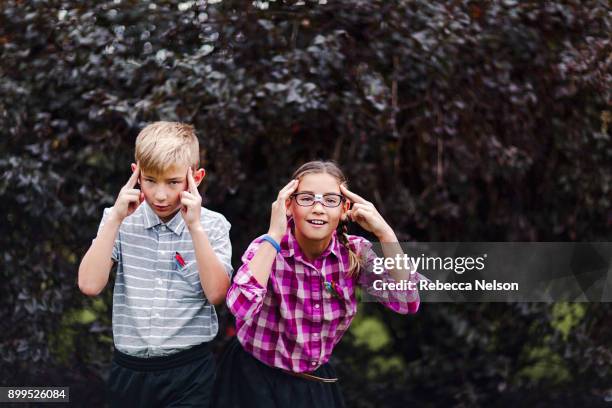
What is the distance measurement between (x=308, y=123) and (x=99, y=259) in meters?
1.66

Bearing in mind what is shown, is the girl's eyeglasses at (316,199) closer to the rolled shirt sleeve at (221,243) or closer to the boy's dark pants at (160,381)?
the rolled shirt sleeve at (221,243)

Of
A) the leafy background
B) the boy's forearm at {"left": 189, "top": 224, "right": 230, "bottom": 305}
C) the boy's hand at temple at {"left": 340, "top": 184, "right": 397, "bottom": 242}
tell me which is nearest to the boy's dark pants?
the boy's forearm at {"left": 189, "top": 224, "right": 230, "bottom": 305}

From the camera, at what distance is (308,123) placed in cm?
407

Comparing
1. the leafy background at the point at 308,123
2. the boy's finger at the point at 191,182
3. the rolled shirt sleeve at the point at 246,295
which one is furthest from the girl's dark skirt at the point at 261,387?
the leafy background at the point at 308,123

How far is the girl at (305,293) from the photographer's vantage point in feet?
9.08

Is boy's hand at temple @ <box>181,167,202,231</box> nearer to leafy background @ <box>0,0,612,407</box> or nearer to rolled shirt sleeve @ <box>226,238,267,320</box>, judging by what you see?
rolled shirt sleeve @ <box>226,238,267,320</box>

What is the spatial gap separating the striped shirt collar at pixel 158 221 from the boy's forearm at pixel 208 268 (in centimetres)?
16

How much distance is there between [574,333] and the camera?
462 cm

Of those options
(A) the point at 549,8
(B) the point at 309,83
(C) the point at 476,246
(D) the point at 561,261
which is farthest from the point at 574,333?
(B) the point at 309,83

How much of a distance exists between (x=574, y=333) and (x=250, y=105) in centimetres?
227

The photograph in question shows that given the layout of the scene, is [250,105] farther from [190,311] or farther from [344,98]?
[190,311]

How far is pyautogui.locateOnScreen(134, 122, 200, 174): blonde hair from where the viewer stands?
2637 millimetres

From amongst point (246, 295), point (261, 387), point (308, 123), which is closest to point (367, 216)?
point (246, 295)

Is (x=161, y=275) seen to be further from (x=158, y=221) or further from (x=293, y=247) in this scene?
(x=293, y=247)
